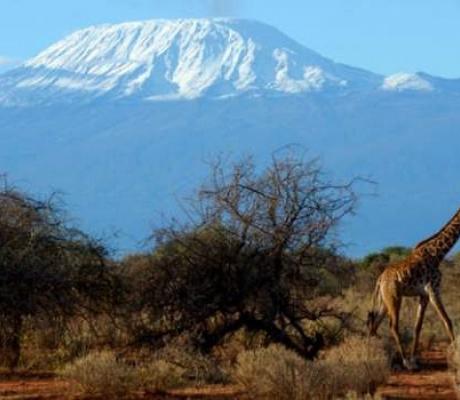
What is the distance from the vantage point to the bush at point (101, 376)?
16.5 meters

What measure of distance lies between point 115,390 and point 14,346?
349cm

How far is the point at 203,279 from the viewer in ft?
65.9

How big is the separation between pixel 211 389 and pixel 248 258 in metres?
3.18

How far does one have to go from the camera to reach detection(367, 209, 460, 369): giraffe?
19.8 metres

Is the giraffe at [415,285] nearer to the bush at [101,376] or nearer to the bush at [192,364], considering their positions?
the bush at [192,364]

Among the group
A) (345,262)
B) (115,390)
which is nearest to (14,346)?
(115,390)

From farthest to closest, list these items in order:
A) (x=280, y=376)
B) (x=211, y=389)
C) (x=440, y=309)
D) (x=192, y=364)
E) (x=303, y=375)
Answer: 1. (x=440, y=309)
2. (x=192, y=364)
3. (x=211, y=389)
4. (x=280, y=376)
5. (x=303, y=375)

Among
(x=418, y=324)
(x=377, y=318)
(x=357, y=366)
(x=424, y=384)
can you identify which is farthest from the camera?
(x=377, y=318)

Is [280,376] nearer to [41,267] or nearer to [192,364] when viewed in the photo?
[192,364]

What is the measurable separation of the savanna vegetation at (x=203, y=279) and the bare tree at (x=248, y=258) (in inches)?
0.5

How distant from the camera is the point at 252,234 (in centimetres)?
2023

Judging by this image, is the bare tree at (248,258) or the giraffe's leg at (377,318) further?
the giraffe's leg at (377,318)

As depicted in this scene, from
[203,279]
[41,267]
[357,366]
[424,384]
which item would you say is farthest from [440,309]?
[41,267]

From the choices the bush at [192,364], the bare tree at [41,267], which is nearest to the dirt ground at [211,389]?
the bush at [192,364]
